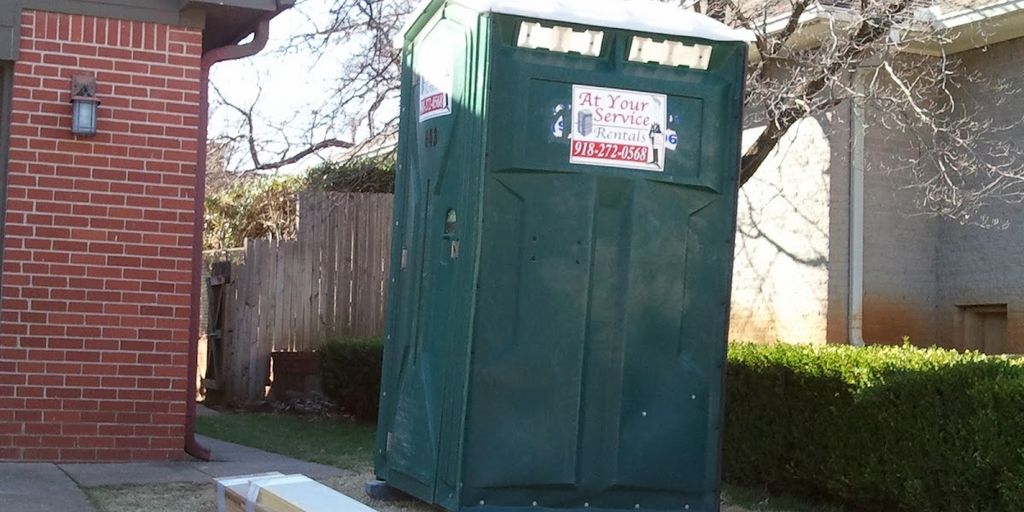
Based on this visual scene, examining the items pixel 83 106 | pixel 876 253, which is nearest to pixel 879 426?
pixel 83 106

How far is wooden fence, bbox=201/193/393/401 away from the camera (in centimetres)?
1364

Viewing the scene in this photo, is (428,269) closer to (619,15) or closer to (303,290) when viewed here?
(619,15)

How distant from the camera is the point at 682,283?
6219 millimetres

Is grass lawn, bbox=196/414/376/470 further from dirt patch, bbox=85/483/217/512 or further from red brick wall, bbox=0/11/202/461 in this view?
dirt patch, bbox=85/483/217/512

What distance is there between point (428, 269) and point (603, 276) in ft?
3.08

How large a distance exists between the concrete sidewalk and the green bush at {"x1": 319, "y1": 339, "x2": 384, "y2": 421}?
9.98 feet

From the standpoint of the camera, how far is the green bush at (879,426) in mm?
6121

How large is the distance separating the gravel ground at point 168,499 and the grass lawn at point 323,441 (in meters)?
0.47

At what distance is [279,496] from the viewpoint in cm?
525

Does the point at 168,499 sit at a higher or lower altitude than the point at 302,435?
higher

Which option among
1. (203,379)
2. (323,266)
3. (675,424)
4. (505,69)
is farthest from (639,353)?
(203,379)

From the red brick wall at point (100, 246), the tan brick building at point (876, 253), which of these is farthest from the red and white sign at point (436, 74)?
the tan brick building at point (876, 253)

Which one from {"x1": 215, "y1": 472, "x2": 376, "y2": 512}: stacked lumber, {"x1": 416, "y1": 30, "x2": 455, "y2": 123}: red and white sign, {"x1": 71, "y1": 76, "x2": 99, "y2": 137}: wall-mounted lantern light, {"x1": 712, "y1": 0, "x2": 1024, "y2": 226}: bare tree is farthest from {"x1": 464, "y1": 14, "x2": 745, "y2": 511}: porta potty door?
{"x1": 712, "y1": 0, "x2": 1024, "y2": 226}: bare tree

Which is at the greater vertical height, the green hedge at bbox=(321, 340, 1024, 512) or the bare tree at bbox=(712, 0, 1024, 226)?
the bare tree at bbox=(712, 0, 1024, 226)
